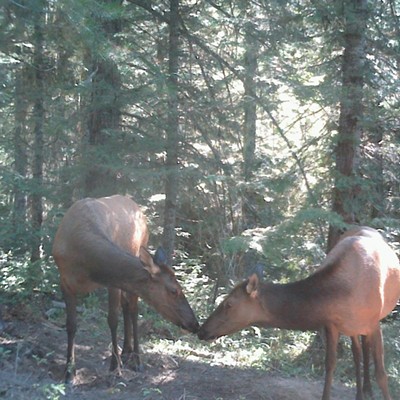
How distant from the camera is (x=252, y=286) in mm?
7258

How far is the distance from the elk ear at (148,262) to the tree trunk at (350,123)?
411cm

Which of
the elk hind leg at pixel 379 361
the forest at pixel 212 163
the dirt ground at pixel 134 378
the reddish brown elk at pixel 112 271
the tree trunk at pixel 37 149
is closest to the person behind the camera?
the dirt ground at pixel 134 378

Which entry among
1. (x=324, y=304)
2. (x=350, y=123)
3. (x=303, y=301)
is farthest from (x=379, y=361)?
(x=350, y=123)

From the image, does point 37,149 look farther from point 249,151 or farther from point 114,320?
point 114,320

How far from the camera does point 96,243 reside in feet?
24.9

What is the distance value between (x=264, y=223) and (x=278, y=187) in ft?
4.98

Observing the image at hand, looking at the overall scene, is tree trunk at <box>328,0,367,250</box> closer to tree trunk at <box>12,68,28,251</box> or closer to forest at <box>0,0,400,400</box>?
forest at <box>0,0,400,400</box>

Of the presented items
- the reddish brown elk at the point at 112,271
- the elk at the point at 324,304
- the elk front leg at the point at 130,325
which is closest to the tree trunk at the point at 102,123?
the reddish brown elk at the point at 112,271

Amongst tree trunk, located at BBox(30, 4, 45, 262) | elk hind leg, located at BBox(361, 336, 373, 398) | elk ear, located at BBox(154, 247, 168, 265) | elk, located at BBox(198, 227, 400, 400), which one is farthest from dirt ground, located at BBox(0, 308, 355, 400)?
tree trunk, located at BBox(30, 4, 45, 262)

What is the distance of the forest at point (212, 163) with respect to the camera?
30.2ft

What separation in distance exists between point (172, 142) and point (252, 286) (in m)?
5.22

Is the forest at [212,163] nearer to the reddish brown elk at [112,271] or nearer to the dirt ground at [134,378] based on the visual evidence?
the dirt ground at [134,378]

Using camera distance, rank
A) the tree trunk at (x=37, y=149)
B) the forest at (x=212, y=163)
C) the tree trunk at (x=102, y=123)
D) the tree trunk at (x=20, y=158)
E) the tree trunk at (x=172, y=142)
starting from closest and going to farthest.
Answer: the forest at (x=212, y=163)
the tree trunk at (x=102, y=123)
the tree trunk at (x=172, y=142)
the tree trunk at (x=20, y=158)
the tree trunk at (x=37, y=149)

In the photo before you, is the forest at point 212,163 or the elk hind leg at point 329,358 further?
the forest at point 212,163
